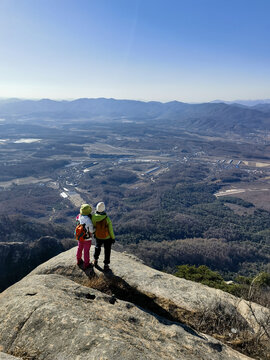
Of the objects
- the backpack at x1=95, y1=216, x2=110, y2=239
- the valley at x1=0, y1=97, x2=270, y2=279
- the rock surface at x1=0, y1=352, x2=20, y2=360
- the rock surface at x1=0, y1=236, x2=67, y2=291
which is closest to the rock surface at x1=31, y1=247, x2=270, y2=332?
the backpack at x1=95, y1=216, x2=110, y2=239

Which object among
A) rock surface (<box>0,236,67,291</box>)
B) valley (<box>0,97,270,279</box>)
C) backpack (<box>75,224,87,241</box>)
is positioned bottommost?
valley (<box>0,97,270,279</box>)

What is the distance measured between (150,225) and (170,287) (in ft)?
331

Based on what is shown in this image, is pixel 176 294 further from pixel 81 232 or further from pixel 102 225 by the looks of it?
pixel 81 232

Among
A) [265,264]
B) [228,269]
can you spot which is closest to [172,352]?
[228,269]

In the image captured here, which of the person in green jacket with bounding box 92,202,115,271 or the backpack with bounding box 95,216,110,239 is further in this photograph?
the backpack with bounding box 95,216,110,239

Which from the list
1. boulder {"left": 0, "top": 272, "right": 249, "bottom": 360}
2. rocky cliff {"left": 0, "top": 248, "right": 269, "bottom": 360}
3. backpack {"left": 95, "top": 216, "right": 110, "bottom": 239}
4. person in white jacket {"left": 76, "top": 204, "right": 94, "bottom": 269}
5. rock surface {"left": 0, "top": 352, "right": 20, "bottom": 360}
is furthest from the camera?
backpack {"left": 95, "top": 216, "right": 110, "bottom": 239}

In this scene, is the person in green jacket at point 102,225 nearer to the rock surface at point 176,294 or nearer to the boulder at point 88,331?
the rock surface at point 176,294

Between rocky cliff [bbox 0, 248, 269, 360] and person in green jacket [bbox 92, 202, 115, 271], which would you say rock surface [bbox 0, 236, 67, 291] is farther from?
person in green jacket [bbox 92, 202, 115, 271]

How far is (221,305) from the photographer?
34.8 ft

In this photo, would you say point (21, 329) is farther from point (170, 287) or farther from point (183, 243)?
point (183, 243)

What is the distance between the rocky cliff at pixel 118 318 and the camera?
6.27m

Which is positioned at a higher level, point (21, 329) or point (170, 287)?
point (21, 329)

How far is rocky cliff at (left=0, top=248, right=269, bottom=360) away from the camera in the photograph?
20.6 feet

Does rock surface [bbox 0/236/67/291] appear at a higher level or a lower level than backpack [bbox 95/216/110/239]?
lower
